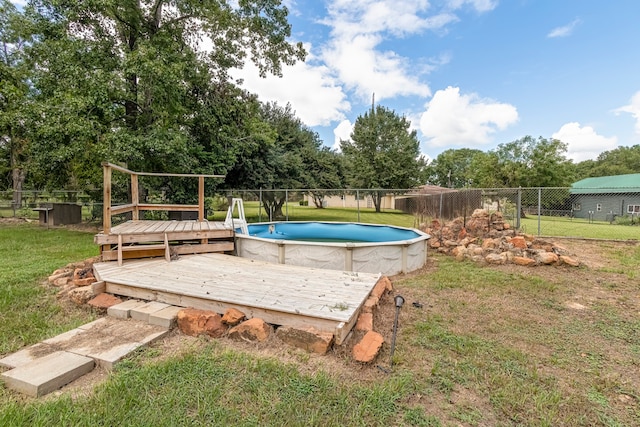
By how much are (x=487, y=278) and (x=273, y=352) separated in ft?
12.5

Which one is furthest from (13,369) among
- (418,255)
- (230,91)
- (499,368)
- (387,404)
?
(230,91)

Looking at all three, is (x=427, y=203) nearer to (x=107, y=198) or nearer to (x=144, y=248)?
(x=144, y=248)

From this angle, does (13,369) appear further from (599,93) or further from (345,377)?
(599,93)

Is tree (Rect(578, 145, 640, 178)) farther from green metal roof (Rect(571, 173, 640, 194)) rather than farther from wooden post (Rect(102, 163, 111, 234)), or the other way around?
wooden post (Rect(102, 163, 111, 234))

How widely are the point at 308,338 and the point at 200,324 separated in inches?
40.0

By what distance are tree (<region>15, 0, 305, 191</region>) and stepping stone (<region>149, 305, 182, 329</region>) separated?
6.60 meters

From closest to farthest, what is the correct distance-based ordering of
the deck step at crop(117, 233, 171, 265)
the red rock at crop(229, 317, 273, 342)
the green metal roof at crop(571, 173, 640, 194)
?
the red rock at crop(229, 317, 273, 342) < the deck step at crop(117, 233, 171, 265) < the green metal roof at crop(571, 173, 640, 194)

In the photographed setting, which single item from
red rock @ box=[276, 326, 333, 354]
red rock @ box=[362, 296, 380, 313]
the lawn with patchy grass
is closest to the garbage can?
the lawn with patchy grass

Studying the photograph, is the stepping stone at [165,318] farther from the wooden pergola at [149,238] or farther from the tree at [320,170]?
the tree at [320,170]

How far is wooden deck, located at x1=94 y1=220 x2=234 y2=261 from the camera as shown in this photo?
4215 millimetres

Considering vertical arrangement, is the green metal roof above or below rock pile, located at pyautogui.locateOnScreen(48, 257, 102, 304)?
above

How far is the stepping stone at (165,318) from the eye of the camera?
273 centimetres

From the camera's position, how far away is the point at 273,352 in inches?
94.2

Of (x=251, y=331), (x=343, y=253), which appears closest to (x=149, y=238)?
(x=251, y=331)
